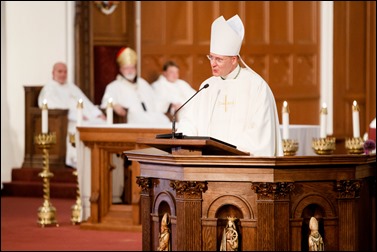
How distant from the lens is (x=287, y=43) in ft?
55.0

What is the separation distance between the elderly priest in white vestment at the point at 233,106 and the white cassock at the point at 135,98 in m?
7.90

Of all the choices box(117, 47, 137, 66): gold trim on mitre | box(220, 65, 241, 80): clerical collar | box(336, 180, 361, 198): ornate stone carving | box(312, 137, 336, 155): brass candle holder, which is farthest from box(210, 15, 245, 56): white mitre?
box(117, 47, 137, 66): gold trim on mitre

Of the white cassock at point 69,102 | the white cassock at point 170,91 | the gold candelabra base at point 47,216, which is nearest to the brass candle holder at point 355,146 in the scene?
the gold candelabra base at point 47,216

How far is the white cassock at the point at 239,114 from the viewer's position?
267 inches

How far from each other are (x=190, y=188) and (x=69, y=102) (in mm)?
8617

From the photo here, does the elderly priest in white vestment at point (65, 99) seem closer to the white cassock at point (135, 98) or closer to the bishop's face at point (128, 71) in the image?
the white cassock at point (135, 98)

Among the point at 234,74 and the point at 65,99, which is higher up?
the point at 65,99

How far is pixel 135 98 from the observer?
1523cm

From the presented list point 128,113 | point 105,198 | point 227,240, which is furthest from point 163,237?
point 128,113


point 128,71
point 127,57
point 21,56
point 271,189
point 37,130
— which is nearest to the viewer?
point 271,189

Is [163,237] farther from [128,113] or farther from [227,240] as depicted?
[128,113]

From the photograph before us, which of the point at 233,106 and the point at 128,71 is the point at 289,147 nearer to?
the point at 233,106

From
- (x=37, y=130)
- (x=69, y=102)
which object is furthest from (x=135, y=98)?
(x=37, y=130)

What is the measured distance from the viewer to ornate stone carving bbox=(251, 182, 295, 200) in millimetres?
6312
